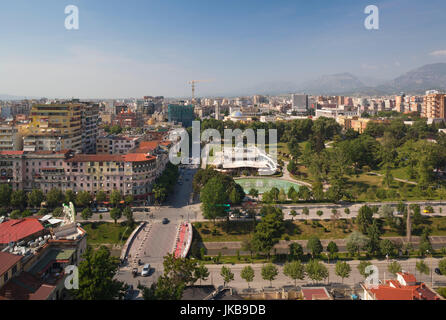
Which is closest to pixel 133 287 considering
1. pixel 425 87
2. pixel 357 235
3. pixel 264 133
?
pixel 357 235

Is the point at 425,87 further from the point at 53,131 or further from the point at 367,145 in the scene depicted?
the point at 53,131

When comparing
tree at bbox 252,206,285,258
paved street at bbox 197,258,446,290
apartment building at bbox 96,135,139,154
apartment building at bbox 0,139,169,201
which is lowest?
paved street at bbox 197,258,446,290

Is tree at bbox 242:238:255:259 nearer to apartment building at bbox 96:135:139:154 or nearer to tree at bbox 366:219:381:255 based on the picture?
tree at bbox 366:219:381:255

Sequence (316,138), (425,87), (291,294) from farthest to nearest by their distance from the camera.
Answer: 1. (425,87)
2. (316,138)
3. (291,294)

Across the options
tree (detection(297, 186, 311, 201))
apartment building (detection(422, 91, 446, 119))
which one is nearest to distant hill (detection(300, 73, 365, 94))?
apartment building (detection(422, 91, 446, 119))

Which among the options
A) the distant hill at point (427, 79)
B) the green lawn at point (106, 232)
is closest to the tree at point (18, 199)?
the green lawn at point (106, 232)

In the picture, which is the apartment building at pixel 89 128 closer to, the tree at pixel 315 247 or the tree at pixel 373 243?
the tree at pixel 315 247
